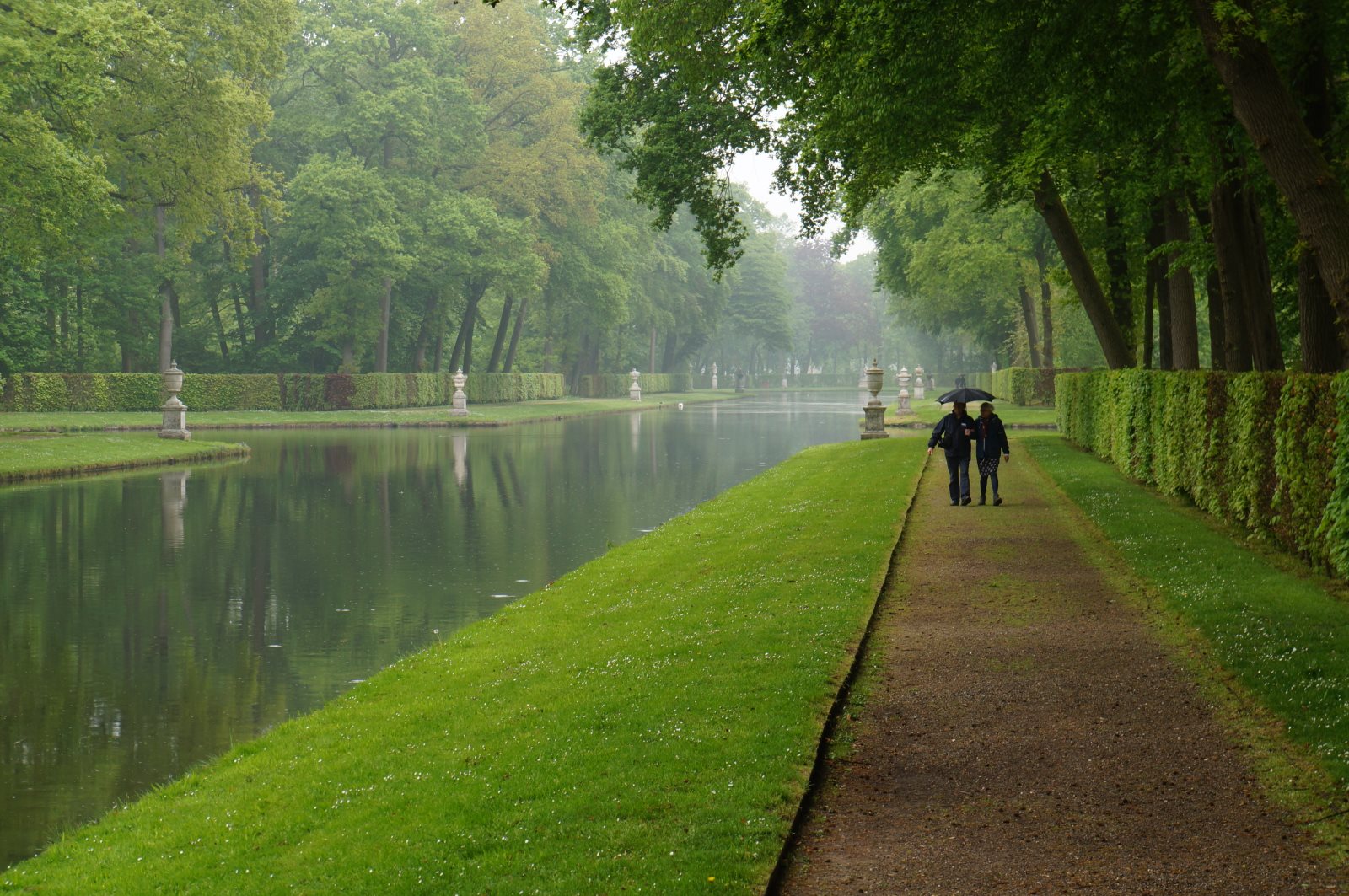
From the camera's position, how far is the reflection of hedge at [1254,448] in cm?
1241

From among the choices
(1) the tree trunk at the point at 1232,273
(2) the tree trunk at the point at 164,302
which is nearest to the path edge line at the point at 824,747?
(1) the tree trunk at the point at 1232,273

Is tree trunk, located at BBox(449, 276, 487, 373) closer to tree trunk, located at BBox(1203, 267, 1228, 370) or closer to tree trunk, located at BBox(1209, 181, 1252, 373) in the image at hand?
tree trunk, located at BBox(1203, 267, 1228, 370)

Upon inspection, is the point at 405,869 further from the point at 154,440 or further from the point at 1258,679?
the point at 154,440

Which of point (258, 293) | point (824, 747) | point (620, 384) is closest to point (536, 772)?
point (824, 747)

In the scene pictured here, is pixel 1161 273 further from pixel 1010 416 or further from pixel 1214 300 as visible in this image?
pixel 1010 416

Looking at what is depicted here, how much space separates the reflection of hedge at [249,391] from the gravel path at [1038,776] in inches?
1899

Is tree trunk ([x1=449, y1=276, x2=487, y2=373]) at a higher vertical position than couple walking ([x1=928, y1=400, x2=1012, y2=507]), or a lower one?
higher

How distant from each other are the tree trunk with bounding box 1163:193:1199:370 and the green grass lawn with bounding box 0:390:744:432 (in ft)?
111

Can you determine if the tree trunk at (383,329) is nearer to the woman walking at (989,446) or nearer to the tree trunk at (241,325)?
the tree trunk at (241,325)

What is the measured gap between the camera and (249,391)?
60094 millimetres

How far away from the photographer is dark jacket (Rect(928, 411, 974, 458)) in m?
20.8

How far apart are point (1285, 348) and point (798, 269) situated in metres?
142

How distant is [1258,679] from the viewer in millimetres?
9203

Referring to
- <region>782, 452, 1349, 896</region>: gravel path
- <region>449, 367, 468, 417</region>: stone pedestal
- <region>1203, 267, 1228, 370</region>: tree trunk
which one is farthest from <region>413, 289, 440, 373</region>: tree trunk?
<region>782, 452, 1349, 896</region>: gravel path
